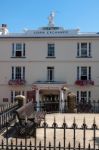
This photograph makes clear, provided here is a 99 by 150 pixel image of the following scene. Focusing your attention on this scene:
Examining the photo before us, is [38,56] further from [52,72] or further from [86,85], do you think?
[86,85]

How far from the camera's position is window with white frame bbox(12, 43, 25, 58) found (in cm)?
3738

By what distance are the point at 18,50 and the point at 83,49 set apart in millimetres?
6872

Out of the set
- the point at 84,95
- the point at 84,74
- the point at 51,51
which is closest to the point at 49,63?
the point at 51,51

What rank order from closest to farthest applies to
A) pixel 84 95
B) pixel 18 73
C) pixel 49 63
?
pixel 84 95 < pixel 49 63 < pixel 18 73

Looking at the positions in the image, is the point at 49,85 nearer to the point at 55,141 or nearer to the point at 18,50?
the point at 18,50

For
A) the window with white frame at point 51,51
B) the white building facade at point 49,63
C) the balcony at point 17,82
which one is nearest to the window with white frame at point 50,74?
the white building facade at point 49,63

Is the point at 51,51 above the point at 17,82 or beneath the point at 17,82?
above

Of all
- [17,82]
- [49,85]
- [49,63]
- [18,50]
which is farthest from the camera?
[18,50]

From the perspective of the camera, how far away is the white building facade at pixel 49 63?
3659 centimetres

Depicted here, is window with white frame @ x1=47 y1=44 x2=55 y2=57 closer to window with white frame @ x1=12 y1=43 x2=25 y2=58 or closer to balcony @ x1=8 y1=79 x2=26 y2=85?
window with white frame @ x1=12 y1=43 x2=25 y2=58

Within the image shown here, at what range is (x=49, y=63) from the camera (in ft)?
122

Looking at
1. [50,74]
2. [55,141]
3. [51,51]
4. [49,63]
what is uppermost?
[51,51]

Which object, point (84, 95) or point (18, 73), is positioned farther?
point (18, 73)

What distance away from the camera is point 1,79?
37.6 meters
